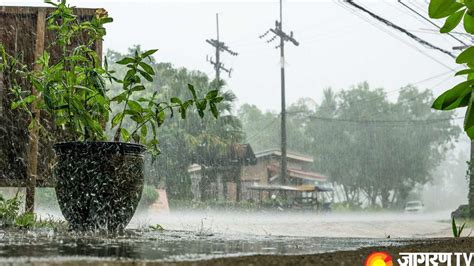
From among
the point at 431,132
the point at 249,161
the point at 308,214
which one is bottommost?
the point at 308,214

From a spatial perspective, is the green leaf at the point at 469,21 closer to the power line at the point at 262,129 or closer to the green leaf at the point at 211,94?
the green leaf at the point at 211,94

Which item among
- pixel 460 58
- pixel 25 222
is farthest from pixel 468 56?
pixel 25 222

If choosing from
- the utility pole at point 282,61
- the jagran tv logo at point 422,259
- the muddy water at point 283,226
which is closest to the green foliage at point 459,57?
the jagran tv logo at point 422,259

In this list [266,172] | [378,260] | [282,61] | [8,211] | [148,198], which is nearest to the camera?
→ [378,260]

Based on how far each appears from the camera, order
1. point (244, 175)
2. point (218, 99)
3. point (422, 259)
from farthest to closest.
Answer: point (244, 175), point (218, 99), point (422, 259)

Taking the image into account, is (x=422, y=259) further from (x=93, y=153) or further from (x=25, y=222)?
(x=25, y=222)

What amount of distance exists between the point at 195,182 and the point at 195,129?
5491mm

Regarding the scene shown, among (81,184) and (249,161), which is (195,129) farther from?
(81,184)

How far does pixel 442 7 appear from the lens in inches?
38.9

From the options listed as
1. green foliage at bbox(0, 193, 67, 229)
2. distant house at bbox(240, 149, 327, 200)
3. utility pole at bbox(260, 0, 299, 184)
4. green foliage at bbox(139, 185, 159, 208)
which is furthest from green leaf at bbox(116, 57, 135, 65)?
distant house at bbox(240, 149, 327, 200)

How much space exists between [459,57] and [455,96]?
74mm

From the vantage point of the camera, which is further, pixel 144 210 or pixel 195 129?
pixel 195 129

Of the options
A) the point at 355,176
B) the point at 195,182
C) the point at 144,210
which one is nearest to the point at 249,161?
the point at 195,182

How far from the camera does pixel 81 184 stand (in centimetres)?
351
